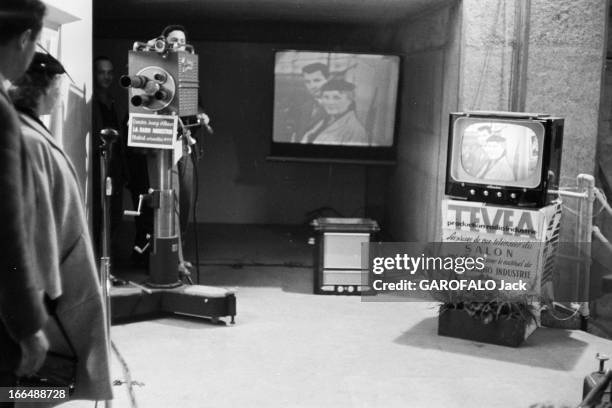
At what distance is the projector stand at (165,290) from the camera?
4.59m

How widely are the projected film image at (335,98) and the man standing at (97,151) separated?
177 centimetres

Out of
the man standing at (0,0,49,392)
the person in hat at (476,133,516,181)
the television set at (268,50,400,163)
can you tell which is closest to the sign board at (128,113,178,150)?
the person in hat at (476,133,516,181)

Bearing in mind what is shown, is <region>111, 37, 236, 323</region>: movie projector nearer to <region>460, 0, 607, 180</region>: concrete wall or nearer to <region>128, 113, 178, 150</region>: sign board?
<region>128, 113, 178, 150</region>: sign board

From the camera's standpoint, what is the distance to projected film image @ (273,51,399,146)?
7070 mm

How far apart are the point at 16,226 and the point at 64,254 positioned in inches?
12.0

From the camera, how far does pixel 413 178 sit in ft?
21.9

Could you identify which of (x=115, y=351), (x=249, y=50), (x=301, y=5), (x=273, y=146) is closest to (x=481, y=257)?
(x=115, y=351)

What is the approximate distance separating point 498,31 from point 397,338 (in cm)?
203

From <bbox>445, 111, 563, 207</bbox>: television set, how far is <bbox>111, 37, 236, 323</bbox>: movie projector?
150 cm

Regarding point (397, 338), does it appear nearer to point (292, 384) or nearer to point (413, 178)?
point (292, 384)

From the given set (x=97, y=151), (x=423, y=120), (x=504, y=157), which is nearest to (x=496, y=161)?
(x=504, y=157)

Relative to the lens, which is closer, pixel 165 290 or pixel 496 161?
pixel 496 161

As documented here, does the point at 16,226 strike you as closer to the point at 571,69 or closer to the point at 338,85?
the point at 571,69

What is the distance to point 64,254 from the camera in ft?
6.57
